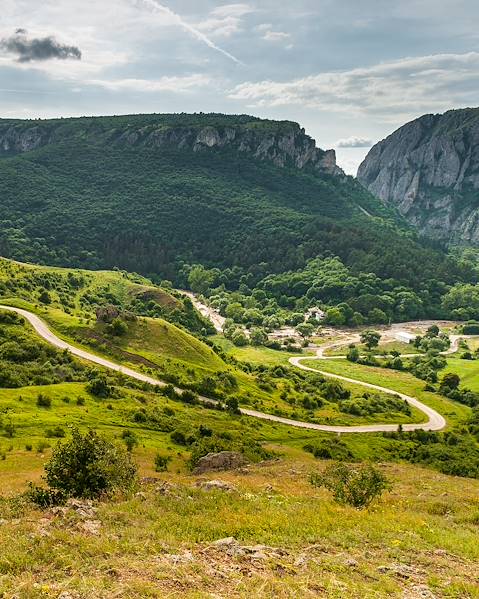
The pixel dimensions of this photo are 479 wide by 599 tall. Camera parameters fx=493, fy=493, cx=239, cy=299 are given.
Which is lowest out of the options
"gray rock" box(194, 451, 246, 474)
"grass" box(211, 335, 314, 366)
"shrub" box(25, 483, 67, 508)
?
"grass" box(211, 335, 314, 366)

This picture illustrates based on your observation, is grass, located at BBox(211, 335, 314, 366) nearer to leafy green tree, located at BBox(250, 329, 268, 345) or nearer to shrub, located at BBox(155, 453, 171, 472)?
leafy green tree, located at BBox(250, 329, 268, 345)

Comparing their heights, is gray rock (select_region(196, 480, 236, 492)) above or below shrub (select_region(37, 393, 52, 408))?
above

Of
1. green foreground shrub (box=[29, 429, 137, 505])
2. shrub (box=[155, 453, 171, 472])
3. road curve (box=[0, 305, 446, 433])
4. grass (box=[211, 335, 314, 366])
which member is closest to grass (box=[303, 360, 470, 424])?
grass (box=[211, 335, 314, 366])

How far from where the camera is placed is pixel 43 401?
66.2 meters

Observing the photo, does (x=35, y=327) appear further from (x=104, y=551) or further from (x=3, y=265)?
(x=104, y=551)

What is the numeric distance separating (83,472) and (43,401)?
37.7m

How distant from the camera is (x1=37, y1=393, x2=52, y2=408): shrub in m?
65.9

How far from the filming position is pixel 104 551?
68.1ft

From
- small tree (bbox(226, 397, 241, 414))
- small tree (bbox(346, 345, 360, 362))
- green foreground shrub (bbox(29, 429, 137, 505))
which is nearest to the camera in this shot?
green foreground shrub (bbox(29, 429, 137, 505))

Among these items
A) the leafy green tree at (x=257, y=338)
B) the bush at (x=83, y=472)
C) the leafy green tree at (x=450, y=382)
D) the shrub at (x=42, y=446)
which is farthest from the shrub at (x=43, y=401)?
the leafy green tree at (x=257, y=338)

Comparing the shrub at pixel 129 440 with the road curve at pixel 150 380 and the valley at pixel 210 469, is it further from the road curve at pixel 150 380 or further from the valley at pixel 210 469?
the road curve at pixel 150 380

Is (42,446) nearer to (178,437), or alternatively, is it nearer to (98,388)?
(178,437)

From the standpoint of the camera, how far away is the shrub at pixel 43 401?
65.9 meters

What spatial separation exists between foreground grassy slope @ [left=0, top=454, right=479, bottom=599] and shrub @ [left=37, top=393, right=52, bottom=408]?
120ft
